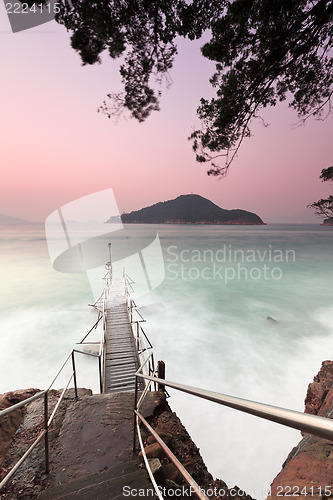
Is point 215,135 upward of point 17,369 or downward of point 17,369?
upward

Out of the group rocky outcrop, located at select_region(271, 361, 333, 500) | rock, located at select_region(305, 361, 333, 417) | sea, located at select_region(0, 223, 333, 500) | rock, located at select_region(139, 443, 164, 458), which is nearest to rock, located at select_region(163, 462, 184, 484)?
rock, located at select_region(139, 443, 164, 458)

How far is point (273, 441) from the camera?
9.05m

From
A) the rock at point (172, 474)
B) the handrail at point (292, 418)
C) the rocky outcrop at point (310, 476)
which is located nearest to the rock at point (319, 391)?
the rocky outcrop at point (310, 476)

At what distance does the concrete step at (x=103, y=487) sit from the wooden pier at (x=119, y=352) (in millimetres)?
4796

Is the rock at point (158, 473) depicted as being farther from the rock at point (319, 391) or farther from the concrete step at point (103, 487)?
the rock at point (319, 391)

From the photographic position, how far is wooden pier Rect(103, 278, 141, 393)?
23.6 ft

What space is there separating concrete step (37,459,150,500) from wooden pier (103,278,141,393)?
480cm

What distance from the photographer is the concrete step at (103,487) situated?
2.15 m

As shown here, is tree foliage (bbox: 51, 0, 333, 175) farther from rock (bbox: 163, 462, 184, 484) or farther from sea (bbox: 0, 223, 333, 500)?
sea (bbox: 0, 223, 333, 500)

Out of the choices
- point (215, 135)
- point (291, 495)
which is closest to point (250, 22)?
point (215, 135)

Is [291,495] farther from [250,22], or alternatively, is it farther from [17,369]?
[17,369]

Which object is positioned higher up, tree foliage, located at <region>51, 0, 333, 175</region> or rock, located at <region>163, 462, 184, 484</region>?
tree foliage, located at <region>51, 0, 333, 175</region>

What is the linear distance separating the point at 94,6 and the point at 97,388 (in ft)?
46.5

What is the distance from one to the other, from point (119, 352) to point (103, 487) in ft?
21.4
